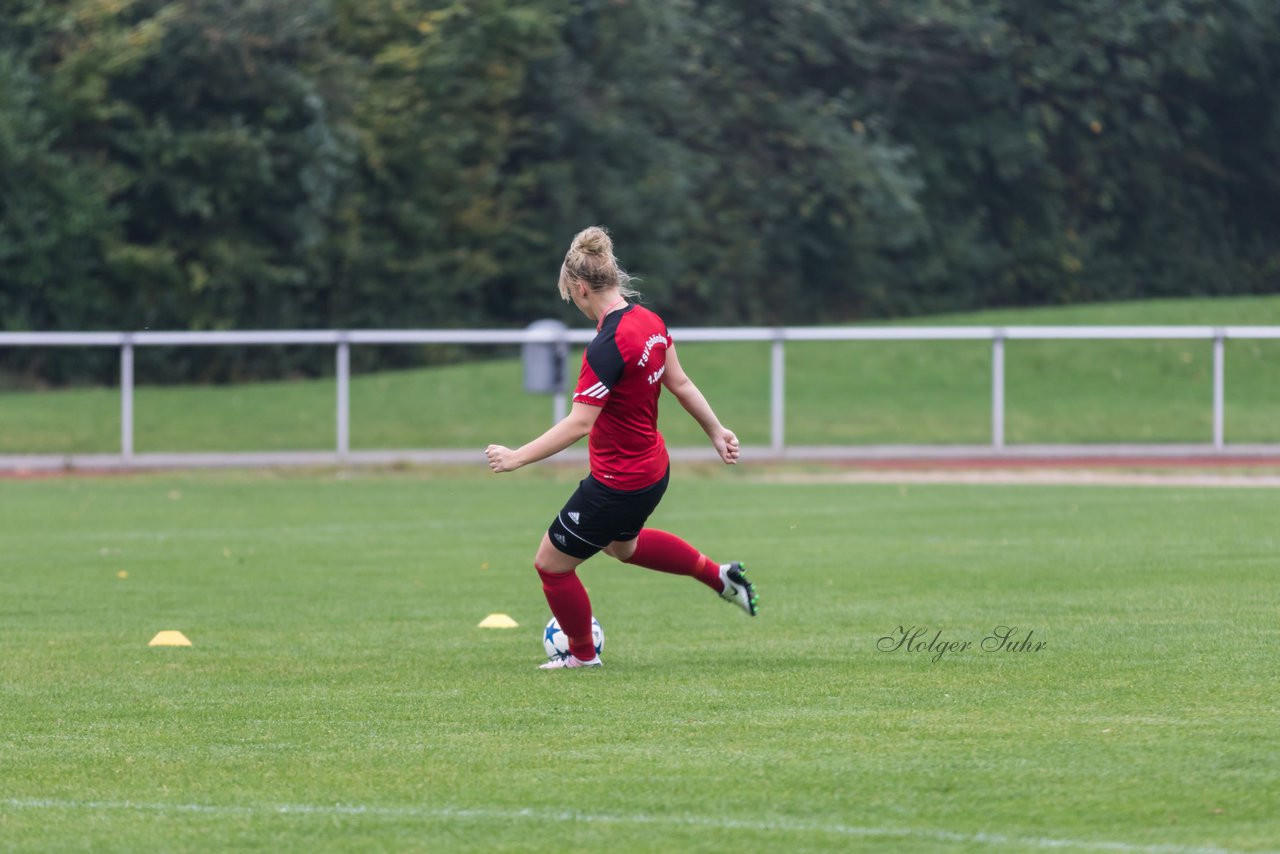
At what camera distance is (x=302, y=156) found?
34938 mm

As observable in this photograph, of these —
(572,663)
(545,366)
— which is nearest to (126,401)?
(545,366)

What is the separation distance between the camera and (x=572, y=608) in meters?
8.41

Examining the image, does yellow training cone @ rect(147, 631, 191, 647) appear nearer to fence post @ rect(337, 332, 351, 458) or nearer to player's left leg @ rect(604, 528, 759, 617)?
player's left leg @ rect(604, 528, 759, 617)

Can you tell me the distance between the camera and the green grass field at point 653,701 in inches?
215

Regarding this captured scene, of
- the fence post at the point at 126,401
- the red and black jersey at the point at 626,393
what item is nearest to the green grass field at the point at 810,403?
the fence post at the point at 126,401

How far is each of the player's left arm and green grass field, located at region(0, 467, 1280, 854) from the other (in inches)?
36.2

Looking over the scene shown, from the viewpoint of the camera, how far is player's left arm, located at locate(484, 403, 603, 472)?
772cm

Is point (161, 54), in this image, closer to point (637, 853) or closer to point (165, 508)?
point (165, 508)

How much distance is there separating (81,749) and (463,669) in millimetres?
2187

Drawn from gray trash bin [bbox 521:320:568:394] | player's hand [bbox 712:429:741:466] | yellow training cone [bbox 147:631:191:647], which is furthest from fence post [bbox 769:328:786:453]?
player's hand [bbox 712:429:741:466]

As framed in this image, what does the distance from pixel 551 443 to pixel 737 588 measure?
148 cm

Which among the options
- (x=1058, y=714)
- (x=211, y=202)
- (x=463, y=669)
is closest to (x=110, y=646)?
(x=463, y=669)

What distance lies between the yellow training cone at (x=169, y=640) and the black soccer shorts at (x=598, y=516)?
7.49 ft

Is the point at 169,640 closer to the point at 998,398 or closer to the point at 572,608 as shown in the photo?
the point at 572,608
